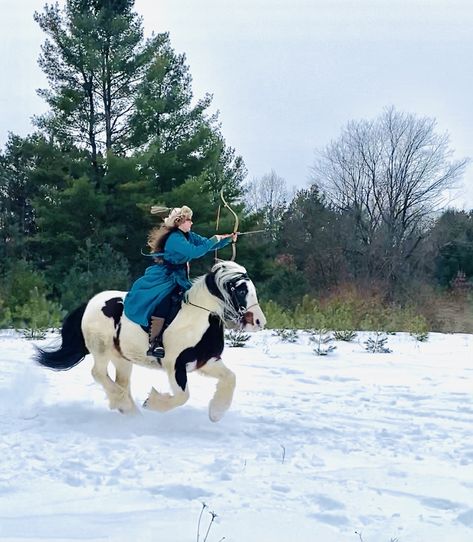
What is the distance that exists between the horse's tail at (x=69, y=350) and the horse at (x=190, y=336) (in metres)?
0.29

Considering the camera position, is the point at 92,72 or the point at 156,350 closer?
the point at 156,350

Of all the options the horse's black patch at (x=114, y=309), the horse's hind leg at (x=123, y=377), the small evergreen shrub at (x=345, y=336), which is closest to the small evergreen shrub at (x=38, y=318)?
the small evergreen shrub at (x=345, y=336)

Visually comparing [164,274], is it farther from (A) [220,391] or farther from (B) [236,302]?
(A) [220,391]

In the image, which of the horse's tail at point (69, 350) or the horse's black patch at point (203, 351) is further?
the horse's tail at point (69, 350)

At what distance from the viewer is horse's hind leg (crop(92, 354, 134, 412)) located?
480cm

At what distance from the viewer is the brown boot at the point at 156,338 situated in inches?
179

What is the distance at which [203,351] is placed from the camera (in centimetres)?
458

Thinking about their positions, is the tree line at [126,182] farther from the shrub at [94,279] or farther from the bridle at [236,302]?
the bridle at [236,302]

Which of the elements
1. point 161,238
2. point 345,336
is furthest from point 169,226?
point 345,336

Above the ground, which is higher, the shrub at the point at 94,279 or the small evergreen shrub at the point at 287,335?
the shrub at the point at 94,279

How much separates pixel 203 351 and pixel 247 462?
1.10 metres

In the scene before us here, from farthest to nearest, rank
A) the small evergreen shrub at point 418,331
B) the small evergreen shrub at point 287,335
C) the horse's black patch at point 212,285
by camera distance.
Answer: the small evergreen shrub at point 418,331
the small evergreen shrub at point 287,335
the horse's black patch at point 212,285

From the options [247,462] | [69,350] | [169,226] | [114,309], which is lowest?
[247,462]

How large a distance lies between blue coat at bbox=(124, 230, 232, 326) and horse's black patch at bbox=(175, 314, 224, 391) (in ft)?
1.27
